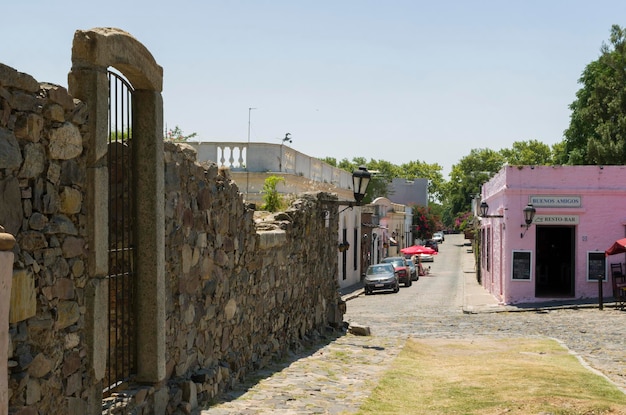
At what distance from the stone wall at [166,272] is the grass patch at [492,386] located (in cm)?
177

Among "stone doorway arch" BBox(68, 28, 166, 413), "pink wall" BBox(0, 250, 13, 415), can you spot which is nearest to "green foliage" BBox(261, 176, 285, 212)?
"stone doorway arch" BBox(68, 28, 166, 413)

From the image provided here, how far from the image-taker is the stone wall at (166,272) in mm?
4812

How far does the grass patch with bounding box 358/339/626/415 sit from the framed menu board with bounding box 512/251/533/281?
1365cm

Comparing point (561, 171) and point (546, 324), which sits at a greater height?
point (561, 171)

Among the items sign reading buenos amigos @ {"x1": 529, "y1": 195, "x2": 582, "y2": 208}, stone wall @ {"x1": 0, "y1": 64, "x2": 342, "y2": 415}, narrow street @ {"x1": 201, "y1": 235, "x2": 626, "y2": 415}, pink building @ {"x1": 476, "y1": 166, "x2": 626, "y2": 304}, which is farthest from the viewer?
sign reading buenos amigos @ {"x1": 529, "y1": 195, "x2": 582, "y2": 208}

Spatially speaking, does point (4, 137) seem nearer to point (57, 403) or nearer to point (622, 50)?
point (57, 403)

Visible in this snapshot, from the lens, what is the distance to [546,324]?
20.6 meters

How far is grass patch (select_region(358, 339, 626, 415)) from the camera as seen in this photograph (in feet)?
28.4

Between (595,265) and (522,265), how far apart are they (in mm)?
2256

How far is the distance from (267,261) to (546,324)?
11.2 m

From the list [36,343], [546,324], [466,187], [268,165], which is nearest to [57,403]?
[36,343]

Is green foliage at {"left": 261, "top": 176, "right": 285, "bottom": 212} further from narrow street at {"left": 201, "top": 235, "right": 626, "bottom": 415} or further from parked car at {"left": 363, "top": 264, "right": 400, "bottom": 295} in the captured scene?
parked car at {"left": 363, "top": 264, "right": 400, "bottom": 295}

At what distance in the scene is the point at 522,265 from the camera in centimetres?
2789

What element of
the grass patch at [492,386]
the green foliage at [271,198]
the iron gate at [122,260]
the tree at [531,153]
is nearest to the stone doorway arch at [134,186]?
the iron gate at [122,260]
